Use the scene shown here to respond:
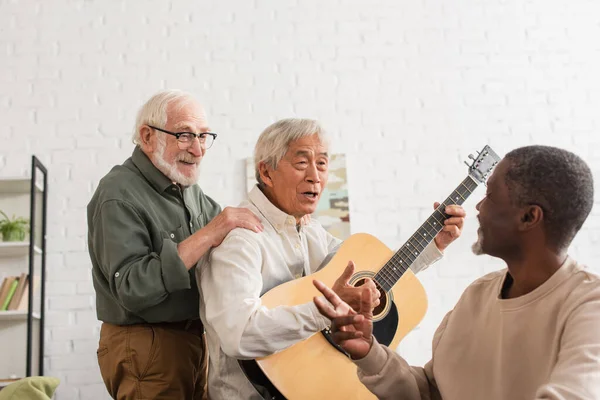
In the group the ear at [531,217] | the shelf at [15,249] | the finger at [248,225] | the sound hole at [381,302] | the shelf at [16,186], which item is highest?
the ear at [531,217]

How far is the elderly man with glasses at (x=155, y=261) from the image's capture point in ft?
7.15

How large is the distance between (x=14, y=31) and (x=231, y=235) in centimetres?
299

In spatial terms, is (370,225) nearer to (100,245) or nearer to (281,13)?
(281,13)

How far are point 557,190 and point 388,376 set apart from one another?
58 cm

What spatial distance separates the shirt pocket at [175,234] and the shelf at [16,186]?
2010 mm

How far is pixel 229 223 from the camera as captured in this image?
7.33ft

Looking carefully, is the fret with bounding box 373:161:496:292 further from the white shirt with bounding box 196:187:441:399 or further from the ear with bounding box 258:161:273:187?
the ear with bounding box 258:161:273:187

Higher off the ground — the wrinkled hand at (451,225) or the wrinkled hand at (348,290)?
the wrinkled hand at (451,225)

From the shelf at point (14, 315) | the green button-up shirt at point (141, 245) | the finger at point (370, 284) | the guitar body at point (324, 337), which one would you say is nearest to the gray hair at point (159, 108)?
the green button-up shirt at point (141, 245)

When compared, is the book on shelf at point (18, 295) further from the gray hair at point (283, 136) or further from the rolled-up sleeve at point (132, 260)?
the gray hair at point (283, 136)

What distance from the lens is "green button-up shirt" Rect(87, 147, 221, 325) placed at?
216cm

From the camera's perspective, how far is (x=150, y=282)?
2.15 m

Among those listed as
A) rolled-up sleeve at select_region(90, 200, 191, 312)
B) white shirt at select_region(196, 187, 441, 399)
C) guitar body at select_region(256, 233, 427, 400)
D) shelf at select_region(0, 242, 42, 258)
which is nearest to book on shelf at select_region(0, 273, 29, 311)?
shelf at select_region(0, 242, 42, 258)

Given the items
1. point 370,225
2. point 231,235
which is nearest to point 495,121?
point 370,225
